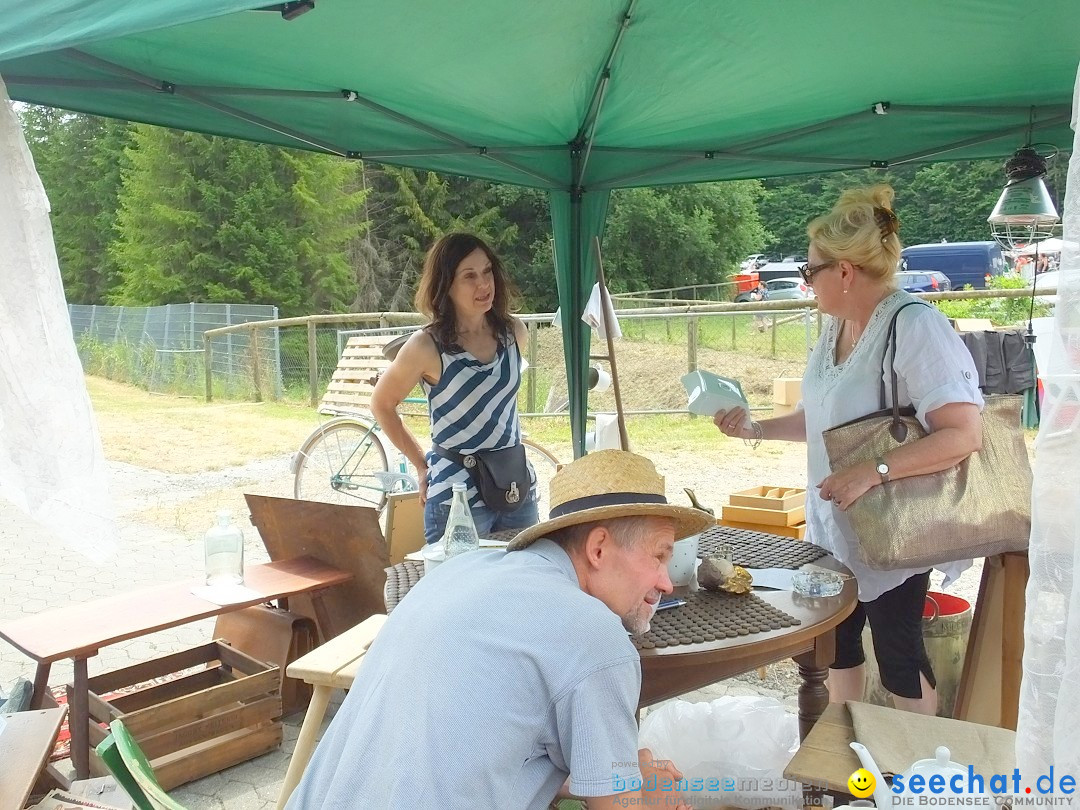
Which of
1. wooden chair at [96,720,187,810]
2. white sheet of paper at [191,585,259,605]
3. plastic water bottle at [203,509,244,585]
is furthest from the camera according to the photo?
plastic water bottle at [203,509,244,585]

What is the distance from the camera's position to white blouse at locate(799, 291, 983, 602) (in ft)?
7.71

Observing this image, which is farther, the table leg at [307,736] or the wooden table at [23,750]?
the table leg at [307,736]

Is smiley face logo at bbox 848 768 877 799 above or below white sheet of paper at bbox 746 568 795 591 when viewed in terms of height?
below

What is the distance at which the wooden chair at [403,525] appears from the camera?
382cm

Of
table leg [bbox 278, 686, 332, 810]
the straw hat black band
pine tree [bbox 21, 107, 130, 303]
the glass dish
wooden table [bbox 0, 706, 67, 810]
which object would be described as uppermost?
pine tree [bbox 21, 107, 130, 303]

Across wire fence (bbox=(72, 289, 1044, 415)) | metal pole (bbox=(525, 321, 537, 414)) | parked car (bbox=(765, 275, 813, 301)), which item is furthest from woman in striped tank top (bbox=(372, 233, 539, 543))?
parked car (bbox=(765, 275, 813, 301))

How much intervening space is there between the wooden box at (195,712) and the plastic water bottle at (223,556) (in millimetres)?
247

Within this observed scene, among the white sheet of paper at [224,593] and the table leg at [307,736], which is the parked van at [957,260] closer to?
the white sheet of paper at [224,593]

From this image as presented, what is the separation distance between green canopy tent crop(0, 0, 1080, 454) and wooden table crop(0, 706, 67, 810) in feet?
4.73

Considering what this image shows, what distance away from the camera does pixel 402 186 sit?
22016 millimetres

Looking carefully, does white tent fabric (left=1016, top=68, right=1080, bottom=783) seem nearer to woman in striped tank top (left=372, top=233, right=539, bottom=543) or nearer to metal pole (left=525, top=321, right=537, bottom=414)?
woman in striped tank top (left=372, top=233, right=539, bottom=543)

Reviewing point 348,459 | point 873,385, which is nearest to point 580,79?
point 873,385

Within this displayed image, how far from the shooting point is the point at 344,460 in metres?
6.69

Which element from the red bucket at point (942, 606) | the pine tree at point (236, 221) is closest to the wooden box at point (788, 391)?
the red bucket at point (942, 606)
